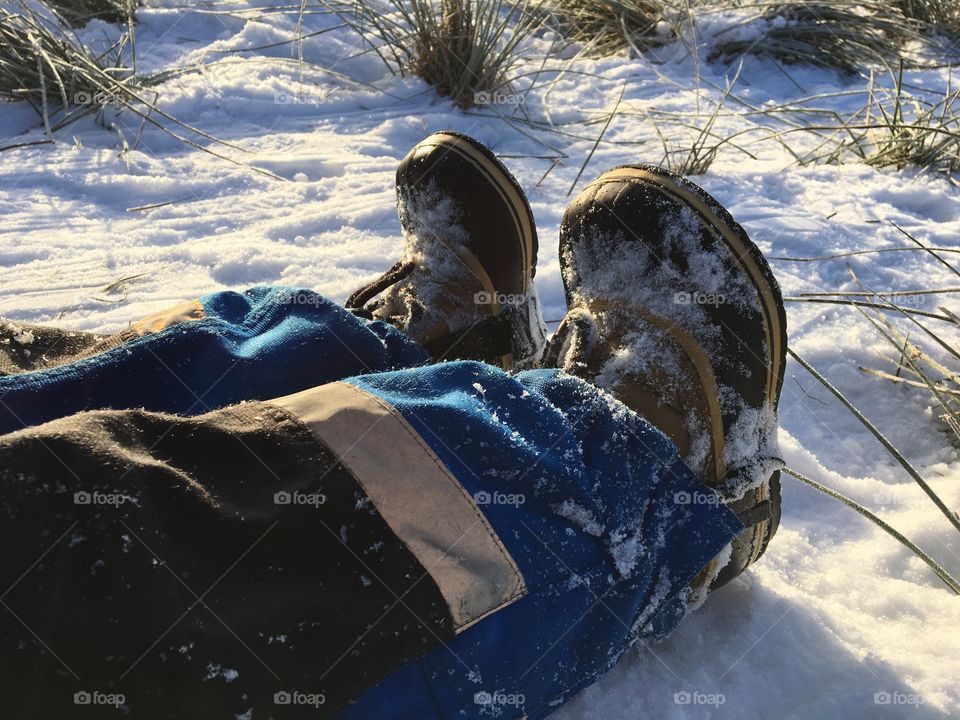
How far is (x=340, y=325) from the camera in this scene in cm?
113

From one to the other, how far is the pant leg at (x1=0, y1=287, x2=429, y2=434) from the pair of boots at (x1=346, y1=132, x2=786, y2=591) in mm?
219

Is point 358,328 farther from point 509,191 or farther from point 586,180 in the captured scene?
point 586,180

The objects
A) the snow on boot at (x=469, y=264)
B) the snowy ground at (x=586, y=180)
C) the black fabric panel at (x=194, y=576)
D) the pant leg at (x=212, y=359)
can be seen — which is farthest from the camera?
the snow on boot at (x=469, y=264)

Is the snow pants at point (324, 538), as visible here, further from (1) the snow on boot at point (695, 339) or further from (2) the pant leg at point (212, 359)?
(1) the snow on boot at point (695, 339)

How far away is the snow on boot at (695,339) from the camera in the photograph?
1.11 m

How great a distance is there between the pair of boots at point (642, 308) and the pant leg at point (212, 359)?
0.22 metres

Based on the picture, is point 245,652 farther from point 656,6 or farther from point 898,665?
point 656,6

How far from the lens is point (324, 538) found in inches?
29.8

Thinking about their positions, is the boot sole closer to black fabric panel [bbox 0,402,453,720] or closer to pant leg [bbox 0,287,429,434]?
pant leg [bbox 0,287,429,434]

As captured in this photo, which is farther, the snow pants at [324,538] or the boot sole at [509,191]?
the boot sole at [509,191]

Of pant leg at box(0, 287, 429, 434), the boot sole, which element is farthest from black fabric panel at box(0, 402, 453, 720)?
the boot sole

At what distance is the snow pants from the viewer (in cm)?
68

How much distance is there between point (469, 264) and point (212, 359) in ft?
1.88

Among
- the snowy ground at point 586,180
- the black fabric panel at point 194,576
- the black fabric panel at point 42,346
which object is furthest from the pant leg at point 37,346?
the snowy ground at point 586,180
